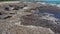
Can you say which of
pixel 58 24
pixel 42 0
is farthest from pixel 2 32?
pixel 42 0

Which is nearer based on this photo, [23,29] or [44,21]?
[23,29]

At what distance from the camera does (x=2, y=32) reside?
1.19 metres

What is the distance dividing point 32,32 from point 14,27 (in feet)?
0.77

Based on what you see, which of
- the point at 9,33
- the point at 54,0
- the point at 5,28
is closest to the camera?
the point at 9,33

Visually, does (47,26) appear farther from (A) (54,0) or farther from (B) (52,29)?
(A) (54,0)

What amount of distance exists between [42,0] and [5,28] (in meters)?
2.02

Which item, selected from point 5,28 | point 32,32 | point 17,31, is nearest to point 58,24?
point 32,32

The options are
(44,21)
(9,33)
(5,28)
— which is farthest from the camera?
(44,21)

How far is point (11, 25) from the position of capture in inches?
53.3

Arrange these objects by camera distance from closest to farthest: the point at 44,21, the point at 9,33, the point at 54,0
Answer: the point at 9,33 < the point at 44,21 < the point at 54,0

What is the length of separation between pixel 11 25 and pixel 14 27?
8 centimetres

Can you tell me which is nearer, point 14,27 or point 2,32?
point 2,32

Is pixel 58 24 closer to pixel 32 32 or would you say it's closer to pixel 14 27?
pixel 32 32

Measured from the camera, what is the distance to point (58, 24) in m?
1.37
